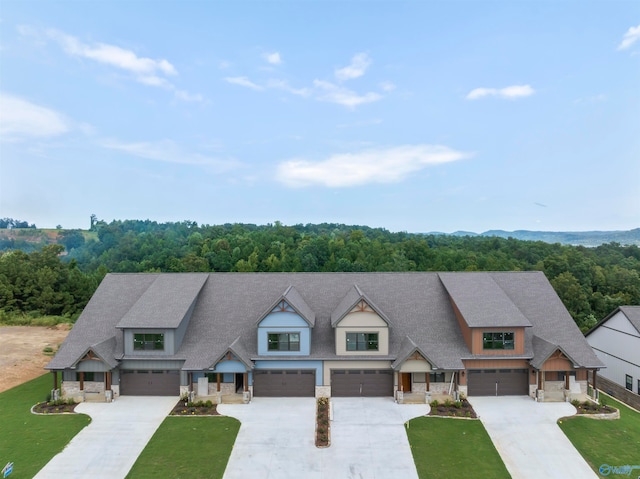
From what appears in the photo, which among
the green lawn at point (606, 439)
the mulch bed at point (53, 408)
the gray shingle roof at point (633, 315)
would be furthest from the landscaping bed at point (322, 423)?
the gray shingle roof at point (633, 315)

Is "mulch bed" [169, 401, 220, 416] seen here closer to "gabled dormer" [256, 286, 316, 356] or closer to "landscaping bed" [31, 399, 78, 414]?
"gabled dormer" [256, 286, 316, 356]

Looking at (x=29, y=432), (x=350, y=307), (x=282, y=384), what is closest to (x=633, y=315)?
(x=350, y=307)

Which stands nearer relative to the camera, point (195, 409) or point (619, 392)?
point (195, 409)

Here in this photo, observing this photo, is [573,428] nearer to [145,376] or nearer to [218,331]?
[218,331]

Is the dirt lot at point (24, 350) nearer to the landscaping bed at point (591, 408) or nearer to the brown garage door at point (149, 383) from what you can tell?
the brown garage door at point (149, 383)

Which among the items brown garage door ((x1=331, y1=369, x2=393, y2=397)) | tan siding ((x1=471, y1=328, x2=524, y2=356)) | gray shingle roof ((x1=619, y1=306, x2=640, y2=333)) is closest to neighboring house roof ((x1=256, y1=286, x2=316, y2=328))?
brown garage door ((x1=331, y1=369, x2=393, y2=397))

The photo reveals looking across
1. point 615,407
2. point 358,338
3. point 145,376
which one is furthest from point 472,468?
point 145,376

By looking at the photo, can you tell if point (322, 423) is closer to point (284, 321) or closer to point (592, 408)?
point (284, 321)
